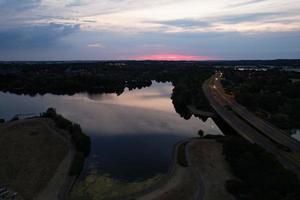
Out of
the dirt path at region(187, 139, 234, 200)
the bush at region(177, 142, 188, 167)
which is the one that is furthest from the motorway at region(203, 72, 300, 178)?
the bush at region(177, 142, 188, 167)

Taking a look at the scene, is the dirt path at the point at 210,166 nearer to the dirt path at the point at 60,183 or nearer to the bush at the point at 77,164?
the bush at the point at 77,164

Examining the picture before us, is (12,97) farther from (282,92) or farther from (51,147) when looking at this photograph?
(282,92)

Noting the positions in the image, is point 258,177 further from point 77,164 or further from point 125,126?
point 125,126

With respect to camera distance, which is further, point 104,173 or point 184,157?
point 184,157

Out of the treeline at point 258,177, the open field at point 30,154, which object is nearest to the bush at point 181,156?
the treeline at point 258,177

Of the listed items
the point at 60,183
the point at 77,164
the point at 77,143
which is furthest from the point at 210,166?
the point at 77,143

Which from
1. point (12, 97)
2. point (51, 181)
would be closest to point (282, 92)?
point (51, 181)
